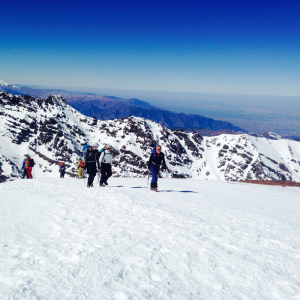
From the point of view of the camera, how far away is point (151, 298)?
299 centimetres

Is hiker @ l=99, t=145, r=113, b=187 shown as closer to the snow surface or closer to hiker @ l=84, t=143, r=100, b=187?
hiker @ l=84, t=143, r=100, b=187

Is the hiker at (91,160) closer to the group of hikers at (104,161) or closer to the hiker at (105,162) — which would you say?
the group of hikers at (104,161)

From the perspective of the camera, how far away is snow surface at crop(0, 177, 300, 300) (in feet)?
10.3

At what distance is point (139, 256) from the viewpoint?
416 cm

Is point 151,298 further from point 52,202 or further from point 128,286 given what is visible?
point 52,202

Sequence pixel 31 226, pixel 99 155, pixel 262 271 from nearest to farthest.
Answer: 1. pixel 262 271
2. pixel 31 226
3. pixel 99 155

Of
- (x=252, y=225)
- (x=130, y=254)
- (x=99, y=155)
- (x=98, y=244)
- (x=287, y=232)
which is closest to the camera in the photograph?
(x=130, y=254)

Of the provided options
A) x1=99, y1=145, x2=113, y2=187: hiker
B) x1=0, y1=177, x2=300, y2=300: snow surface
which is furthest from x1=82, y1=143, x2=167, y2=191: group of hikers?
x1=0, y1=177, x2=300, y2=300: snow surface

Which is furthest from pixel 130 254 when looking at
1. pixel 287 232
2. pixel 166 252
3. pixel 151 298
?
pixel 287 232

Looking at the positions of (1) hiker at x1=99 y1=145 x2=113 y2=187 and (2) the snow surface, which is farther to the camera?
(1) hiker at x1=99 y1=145 x2=113 y2=187

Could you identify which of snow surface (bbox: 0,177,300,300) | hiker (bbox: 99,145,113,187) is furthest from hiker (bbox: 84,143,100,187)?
snow surface (bbox: 0,177,300,300)

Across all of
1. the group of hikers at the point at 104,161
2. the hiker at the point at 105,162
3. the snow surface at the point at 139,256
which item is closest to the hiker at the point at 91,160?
the group of hikers at the point at 104,161

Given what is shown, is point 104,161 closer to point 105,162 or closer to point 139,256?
point 105,162

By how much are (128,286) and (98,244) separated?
1.53 m
